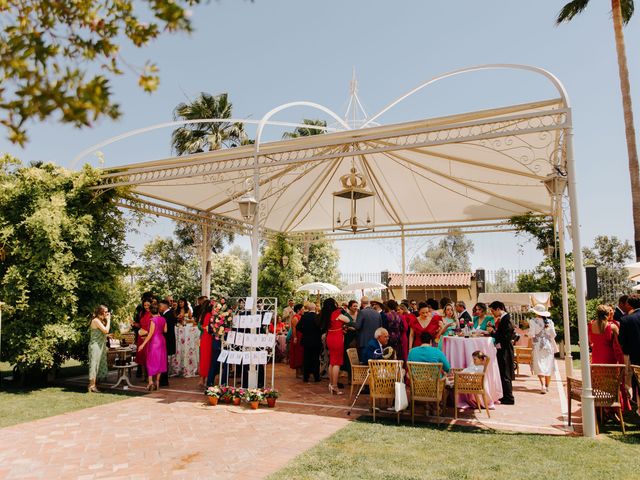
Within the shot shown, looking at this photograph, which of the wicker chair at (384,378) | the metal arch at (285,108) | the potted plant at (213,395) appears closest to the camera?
the wicker chair at (384,378)

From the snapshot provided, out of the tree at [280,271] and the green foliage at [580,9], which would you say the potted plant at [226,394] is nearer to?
the tree at [280,271]

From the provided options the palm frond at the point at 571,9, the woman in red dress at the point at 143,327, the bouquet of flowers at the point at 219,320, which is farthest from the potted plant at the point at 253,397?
the palm frond at the point at 571,9

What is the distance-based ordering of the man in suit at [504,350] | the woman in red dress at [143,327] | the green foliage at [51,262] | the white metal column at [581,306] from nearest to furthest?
1. the white metal column at [581,306]
2. the man in suit at [504,350]
3. the green foliage at [51,262]
4. the woman in red dress at [143,327]

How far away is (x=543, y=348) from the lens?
8305 mm

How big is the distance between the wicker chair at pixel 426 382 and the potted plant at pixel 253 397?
2.26 m

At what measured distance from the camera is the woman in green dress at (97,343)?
25.8ft

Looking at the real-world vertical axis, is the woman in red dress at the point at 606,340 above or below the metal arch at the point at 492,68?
below

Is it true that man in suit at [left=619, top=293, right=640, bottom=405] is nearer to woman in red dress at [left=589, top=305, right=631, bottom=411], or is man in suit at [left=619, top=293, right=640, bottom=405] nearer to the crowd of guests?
woman in red dress at [left=589, top=305, right=631, bottom=411]

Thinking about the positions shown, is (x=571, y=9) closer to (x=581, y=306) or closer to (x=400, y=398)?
(x=581, y=306)

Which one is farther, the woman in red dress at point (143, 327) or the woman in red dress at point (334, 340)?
the woman in red dress at point (143, 327)

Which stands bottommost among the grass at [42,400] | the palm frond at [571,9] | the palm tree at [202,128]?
the grass at [42,400]

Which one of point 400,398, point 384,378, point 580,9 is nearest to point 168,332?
point 384,378

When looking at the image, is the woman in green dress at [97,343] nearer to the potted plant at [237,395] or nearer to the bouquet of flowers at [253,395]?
the potted plant at [237,395]

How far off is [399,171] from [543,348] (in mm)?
5193
